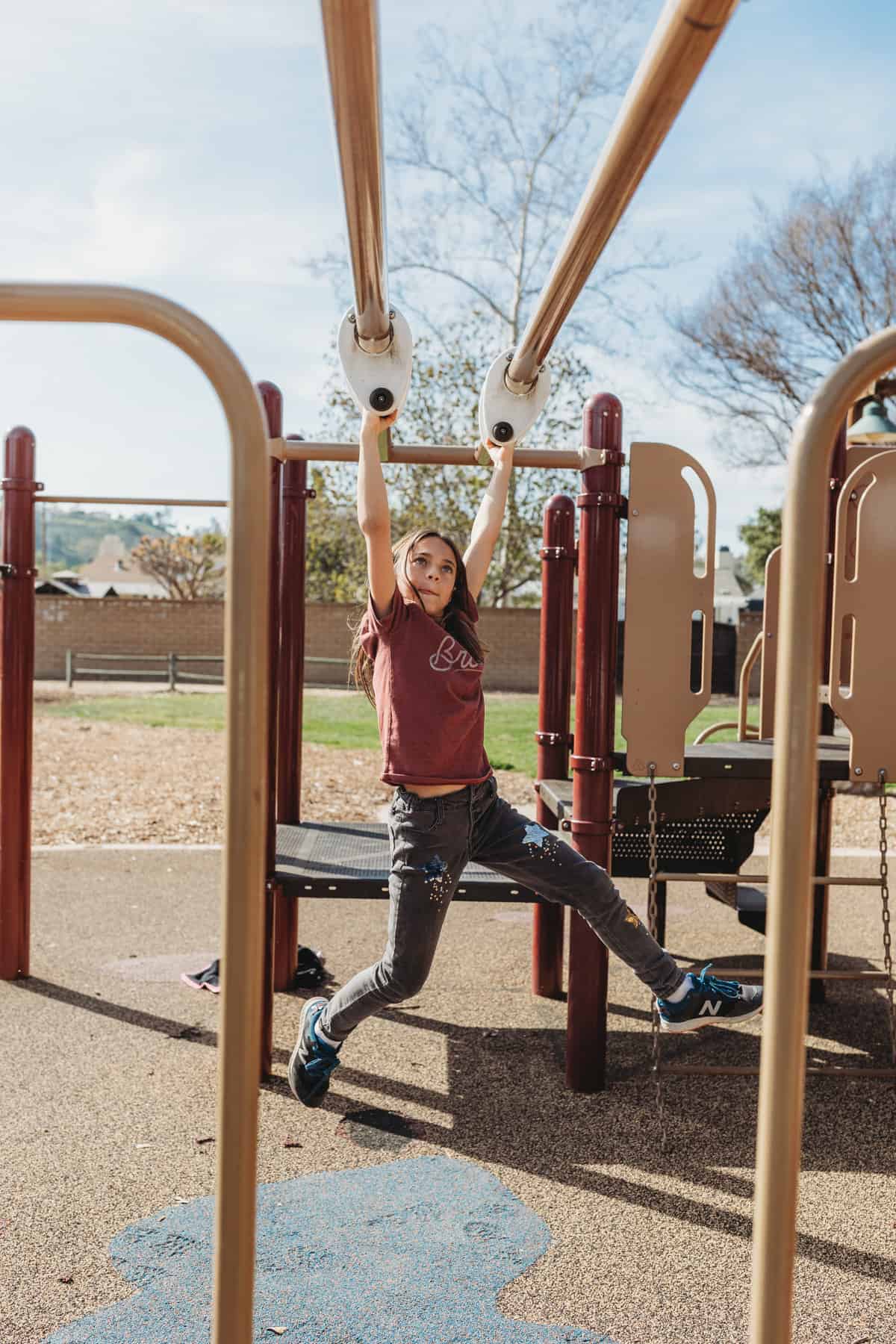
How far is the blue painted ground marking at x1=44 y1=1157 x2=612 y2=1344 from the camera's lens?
7.07 feet

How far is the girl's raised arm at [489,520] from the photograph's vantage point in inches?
124

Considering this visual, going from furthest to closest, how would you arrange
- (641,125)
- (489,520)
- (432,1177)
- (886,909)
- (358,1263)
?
1. (886,909)
2. (489,520)
3. (432,1177)
4. (358,1263)
5. (641,125)

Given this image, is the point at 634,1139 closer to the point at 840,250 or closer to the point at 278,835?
the point at 278,835

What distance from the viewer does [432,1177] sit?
2.82 metres

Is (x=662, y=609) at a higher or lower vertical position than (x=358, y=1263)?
higher

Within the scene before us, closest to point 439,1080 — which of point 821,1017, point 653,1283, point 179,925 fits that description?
point 653,1283

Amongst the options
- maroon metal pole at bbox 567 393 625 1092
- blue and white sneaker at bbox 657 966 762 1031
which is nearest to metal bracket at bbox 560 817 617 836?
maroon metal pole at bbox 567 393 625 1092

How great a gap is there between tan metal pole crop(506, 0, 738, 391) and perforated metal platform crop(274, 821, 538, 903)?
179 cm

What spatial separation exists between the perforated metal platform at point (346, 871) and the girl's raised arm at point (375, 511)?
1020mm

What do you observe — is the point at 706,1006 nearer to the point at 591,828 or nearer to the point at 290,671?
the point at 591,828

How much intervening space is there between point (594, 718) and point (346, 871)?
93cm

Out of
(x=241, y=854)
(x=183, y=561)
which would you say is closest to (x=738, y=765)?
(x=241, y=854)

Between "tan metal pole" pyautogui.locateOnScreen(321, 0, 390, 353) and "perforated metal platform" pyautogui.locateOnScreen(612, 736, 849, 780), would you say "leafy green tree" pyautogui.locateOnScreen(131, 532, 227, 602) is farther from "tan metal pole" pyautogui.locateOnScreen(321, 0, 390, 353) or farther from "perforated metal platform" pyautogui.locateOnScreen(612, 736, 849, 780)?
"tan metal pole" pyautogui.locateOnScreen(321, 0, 390, 353)

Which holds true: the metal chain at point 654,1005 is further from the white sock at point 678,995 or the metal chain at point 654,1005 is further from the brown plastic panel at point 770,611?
the brown plastic panel at point 770,611
